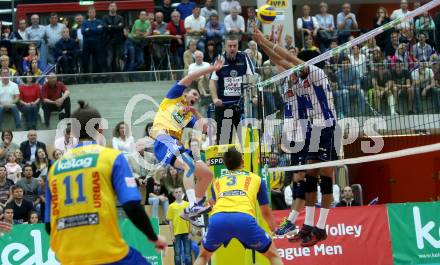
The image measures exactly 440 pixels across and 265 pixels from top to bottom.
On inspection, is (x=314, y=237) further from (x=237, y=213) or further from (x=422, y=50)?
(x=422, y=50)

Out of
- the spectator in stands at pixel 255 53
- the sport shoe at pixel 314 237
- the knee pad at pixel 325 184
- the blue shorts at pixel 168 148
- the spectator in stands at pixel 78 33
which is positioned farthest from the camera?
the spectator in stands at pixel 78 33

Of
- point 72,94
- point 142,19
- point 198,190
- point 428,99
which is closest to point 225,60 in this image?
point 198,190

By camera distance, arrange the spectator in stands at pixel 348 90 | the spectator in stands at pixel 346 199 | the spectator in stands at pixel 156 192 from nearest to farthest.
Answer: the spectator in stands at pixel 348 90, the spectator in stands at pixel 156 192, the spectator in stands at pixel 346 199

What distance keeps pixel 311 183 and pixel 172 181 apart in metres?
7.12

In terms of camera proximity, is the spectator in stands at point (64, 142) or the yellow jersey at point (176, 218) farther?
the spectator in stands at point (64, 142)

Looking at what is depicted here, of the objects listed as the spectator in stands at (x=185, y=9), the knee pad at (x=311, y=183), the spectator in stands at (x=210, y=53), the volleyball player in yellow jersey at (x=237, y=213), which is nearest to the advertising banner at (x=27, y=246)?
the volleyball player in yellow jersey at (x=237, y=213)

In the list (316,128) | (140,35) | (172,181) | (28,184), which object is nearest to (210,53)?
(140,35)

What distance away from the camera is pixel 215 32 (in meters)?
22.9

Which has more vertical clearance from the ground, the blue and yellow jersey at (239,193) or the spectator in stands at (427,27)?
the spectator in stands at (427,27)

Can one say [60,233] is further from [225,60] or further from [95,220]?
[225,60]

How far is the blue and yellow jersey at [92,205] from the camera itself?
7703mm

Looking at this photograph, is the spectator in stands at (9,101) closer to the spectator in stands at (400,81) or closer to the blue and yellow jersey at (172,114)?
the blue and yellow jersey at (172,114)

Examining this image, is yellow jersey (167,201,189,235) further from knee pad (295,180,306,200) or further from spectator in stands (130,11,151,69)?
spectator in stands (130,11,151,69)

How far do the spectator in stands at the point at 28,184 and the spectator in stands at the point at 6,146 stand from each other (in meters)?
1.12
